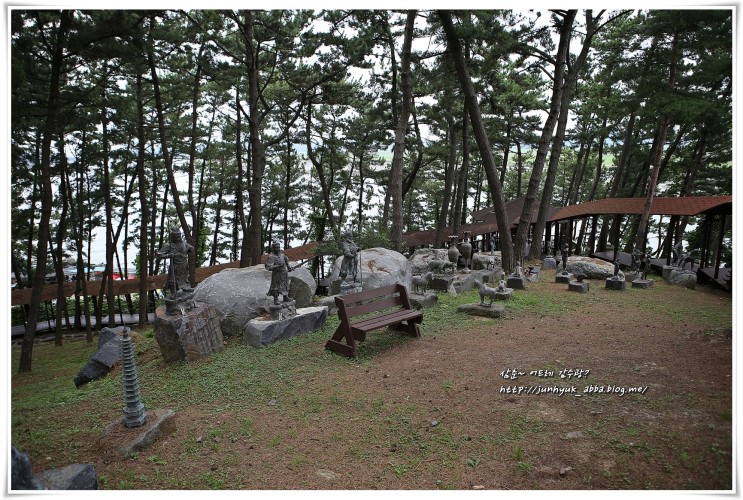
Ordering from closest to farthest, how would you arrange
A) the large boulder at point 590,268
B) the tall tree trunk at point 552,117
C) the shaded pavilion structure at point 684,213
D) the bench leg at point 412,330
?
the bench leg at point 412,330 → the shaded pavilion structure at point 684,213 → the tall tree trunk at point 552,117 → the large boulder at point 590,268

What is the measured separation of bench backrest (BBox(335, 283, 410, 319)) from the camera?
611cm

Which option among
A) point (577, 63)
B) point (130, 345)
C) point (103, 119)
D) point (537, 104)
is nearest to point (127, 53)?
point (103, 119)

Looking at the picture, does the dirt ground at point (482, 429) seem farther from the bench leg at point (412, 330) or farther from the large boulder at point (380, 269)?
the large boulder at point (380, 269)

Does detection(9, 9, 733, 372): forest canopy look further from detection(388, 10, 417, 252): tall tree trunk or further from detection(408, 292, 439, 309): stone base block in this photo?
detection(408, 292, 439, 309): stone base block

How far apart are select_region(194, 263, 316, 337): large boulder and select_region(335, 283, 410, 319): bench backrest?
7.99ft

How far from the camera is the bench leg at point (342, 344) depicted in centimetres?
604

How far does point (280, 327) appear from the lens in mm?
7047

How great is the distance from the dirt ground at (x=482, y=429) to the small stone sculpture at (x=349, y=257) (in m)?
4.01

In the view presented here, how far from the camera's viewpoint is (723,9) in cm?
334

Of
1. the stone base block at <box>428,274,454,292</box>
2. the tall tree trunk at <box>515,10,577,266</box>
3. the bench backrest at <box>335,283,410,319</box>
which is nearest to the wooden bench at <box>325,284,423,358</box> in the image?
the bench backrest at <box>335,283,410,319</box>

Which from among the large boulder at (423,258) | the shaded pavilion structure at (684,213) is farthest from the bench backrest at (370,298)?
the shaded pavilion structure at (684,213)

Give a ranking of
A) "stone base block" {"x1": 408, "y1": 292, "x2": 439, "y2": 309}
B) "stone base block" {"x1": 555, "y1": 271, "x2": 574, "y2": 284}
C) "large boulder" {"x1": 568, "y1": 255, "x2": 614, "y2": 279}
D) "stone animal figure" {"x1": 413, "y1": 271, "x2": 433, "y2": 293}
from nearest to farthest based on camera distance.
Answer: "stone base block" {"x1": 408, "y1": 292, "x2": 439, "y2": 309}
"stone animal figure" {"x1": 413, "y1": 271, "x2": 433, "y2": 293}
"stone base block" {"x1": 555, "y1": 271, "x2": 574, "y2": 284}
"large boulder" {"x1": 568, "y1": 255, "x2": 614, "y2": 279}

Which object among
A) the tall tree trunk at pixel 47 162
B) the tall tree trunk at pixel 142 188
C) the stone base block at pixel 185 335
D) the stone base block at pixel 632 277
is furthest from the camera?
the tall tree trunk at pixel 142 188
